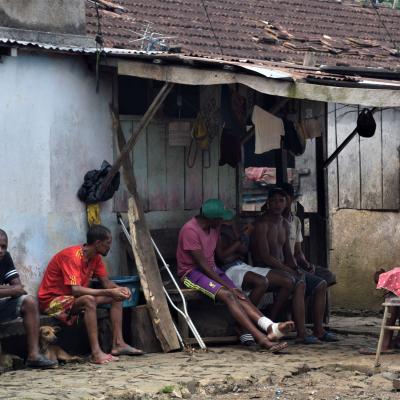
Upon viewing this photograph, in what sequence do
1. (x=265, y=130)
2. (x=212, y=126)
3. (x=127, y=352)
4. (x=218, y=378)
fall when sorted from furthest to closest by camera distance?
1. (x=212, y=126)
2. (x=265, y=130)
3. (x=127, y=352)
4. (x=218, y=378)

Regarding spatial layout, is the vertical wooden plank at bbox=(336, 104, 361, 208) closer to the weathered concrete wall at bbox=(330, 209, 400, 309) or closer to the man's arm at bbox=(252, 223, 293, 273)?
the weathered concrete wall at bbox=(330, 209, 400, 309)

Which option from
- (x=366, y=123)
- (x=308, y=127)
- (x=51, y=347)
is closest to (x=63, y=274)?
(x=51, y=347)

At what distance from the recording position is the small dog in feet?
33.4

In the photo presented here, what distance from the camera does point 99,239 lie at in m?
10.6

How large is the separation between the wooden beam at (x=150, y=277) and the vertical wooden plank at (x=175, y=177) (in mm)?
715

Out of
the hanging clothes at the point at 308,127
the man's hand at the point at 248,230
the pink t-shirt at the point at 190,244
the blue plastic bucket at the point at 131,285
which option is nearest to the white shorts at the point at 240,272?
the pink t-shirt at the point at 190,244

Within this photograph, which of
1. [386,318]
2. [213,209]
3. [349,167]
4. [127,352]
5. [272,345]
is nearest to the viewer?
[386,318]

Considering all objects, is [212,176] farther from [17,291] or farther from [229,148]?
[17,291]

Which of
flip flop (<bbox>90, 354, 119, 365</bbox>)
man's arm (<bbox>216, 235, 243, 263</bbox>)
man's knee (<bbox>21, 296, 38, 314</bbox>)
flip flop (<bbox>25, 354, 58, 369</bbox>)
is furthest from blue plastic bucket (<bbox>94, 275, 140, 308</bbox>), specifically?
man's knee (<bbox>21, 296, 38, 314</bbox>)

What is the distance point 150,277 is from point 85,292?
1.02 metres

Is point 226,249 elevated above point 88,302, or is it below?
above

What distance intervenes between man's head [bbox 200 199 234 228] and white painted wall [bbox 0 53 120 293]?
3.22ft

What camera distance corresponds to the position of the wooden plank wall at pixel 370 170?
53.1ft

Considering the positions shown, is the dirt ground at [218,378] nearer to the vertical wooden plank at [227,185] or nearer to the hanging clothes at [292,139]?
the vertical wooden plank at [227,185]
